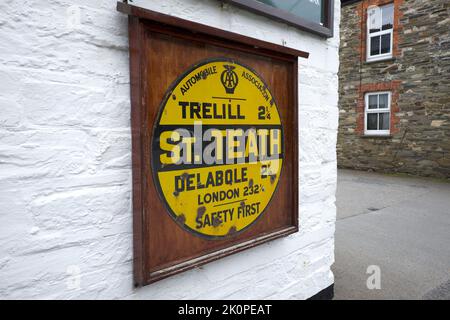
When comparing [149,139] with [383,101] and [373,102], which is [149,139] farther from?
[373,102]

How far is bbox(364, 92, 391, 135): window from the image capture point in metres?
11.6

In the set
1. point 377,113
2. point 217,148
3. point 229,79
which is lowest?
point 217,148

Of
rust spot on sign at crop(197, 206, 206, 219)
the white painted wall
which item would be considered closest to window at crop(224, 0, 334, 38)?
the white painted wall

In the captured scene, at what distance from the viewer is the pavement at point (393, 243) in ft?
11.4

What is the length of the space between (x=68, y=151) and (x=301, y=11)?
6.29ft

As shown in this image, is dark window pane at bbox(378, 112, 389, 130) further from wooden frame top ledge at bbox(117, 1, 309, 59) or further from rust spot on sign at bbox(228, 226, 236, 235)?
rust spot on sign at bbox(228, 226, 236, 235)

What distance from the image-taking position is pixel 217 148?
6.42 ft

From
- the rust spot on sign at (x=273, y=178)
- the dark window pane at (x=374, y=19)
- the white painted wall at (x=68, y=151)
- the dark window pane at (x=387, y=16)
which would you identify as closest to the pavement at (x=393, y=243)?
the rust spot on sign at (x=273, y=178)

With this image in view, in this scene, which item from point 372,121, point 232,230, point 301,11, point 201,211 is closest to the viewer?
point 201,211

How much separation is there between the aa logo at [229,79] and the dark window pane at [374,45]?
11.5 metres

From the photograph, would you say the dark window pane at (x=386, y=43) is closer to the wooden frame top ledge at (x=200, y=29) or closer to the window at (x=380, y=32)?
the window at (x=380, y=32)

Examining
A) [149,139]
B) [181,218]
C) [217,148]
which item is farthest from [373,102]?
[149,139]
